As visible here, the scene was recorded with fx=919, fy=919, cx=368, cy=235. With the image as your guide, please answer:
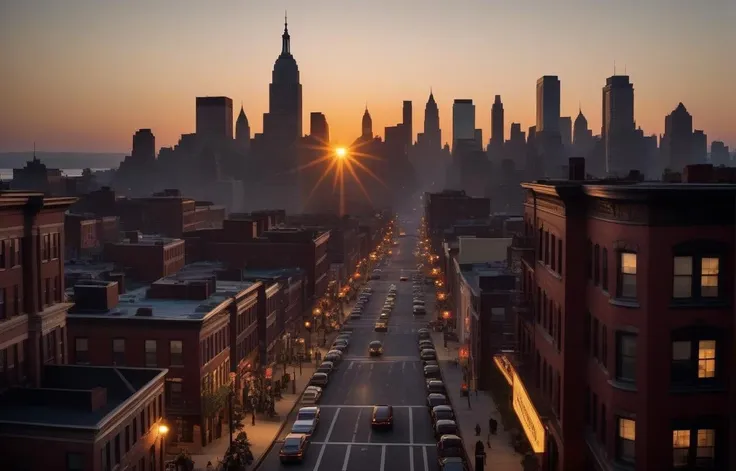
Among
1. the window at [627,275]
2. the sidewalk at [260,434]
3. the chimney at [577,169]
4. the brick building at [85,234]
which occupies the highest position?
the chimney at [577,169]

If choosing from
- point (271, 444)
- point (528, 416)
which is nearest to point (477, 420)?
point (271, 444)

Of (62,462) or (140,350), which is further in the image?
(140,350)

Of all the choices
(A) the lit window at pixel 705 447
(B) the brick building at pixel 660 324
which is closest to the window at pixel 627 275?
(B) the brick building at pixel 660 324

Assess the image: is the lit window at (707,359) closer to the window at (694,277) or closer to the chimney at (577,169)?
the window at (694,277)

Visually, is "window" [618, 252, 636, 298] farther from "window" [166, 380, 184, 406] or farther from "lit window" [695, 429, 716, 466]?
"window" [166, 380, 184, 406]

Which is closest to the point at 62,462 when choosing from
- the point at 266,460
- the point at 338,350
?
the point at 266,460

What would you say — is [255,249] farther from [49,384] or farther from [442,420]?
[49,384]

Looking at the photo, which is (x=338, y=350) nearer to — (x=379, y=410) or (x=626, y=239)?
(x=379, y=410)
